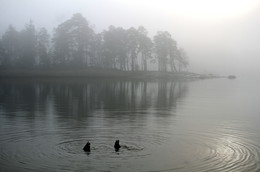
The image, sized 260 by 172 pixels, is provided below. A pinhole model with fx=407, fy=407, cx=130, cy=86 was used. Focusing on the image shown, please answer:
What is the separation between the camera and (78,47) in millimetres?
126562

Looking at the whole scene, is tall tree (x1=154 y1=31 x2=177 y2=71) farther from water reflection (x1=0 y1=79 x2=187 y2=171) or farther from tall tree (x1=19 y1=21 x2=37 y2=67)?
water reflection (x1=0 y1=79 x2=187 y2=171)

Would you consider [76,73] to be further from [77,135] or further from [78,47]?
[77,135]

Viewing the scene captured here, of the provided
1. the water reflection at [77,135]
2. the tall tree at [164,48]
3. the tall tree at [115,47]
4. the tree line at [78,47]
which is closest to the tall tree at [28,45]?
the tree line at [78,47]

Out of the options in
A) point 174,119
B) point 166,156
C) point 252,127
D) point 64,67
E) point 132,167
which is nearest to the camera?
point 132,167

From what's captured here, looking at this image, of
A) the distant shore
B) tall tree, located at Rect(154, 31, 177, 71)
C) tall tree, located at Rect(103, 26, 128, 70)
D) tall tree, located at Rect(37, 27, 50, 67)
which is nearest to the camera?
the distant shore

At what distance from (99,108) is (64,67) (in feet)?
273

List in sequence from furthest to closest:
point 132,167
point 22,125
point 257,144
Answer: point 22,125, point 257,144, point 132,167

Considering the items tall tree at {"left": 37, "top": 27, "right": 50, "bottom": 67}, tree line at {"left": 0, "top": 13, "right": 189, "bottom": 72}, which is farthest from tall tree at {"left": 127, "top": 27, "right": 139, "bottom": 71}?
tall tree at {"left": 37, "top": 27, "right": 50, "bottom": 67}

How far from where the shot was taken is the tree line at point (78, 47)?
12394 centimetres

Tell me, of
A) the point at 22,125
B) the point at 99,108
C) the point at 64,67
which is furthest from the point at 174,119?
the point at 64,67

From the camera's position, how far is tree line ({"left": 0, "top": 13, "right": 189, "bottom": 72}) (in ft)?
407

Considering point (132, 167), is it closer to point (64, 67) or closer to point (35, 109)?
point (35, 109)

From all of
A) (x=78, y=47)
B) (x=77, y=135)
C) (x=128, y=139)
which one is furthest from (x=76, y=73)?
(x=128, y=139)

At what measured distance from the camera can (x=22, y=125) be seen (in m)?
29.1
